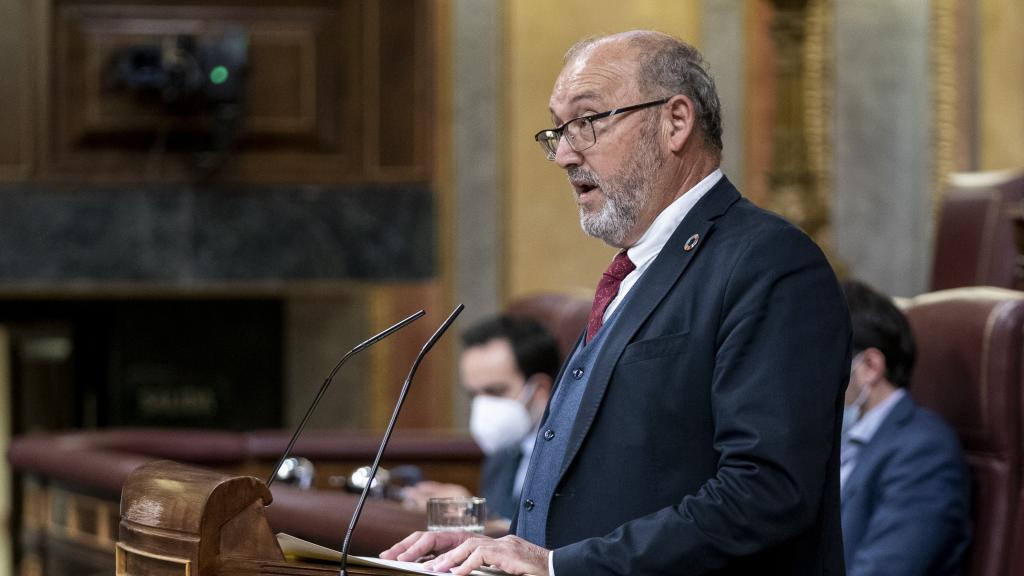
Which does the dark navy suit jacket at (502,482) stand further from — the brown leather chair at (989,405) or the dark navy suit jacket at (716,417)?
the dark navy suit jacket at (716,417)

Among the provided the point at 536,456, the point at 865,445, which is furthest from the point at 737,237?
the point at 865,445

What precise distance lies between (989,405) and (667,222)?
1.13 m

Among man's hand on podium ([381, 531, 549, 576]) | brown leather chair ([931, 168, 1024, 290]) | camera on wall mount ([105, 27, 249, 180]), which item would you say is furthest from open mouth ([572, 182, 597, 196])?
camera on wall mount ([105, 27, 249, 180])

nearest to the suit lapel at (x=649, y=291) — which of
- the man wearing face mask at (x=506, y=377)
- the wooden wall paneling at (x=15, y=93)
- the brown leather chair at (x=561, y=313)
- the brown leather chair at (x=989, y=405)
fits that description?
the brown leather chair at (x=989, y=405)

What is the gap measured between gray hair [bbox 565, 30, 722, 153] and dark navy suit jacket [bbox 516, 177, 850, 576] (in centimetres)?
11

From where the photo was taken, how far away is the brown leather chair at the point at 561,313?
427cm

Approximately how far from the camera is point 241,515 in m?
1.66

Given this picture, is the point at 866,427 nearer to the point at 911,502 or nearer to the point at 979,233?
the point at 911,502

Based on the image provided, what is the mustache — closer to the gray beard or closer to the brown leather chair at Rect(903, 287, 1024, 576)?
the gray beard

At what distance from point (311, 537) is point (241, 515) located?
1272 mm

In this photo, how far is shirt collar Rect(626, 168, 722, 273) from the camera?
74.0 inches

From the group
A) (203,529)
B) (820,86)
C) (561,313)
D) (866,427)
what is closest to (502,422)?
(561,313)

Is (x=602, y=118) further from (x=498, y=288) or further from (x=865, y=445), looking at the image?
(x=498, y=288)

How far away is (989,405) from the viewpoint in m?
2.73
